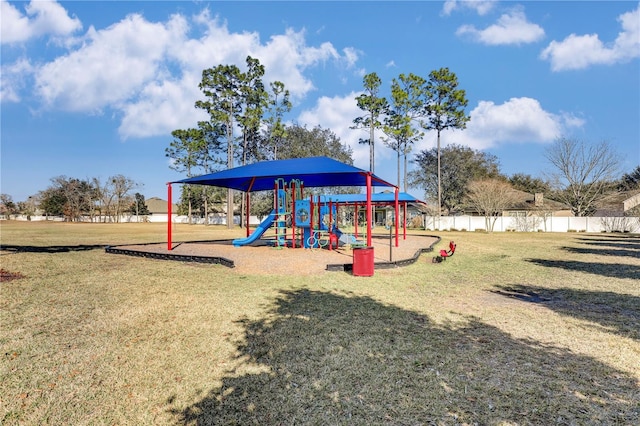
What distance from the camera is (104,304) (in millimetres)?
5555

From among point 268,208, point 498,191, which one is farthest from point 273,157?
point 498,191

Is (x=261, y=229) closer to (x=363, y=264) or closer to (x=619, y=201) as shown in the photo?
(x=363, y=264)

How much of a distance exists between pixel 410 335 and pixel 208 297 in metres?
3.58

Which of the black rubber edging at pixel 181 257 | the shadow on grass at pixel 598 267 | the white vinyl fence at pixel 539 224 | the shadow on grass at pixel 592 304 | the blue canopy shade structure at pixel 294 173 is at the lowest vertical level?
the shadow on grass at pixel 592 304

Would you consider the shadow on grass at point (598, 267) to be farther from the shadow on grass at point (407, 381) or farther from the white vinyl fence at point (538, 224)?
the white vinyl fence at point (538, 224)

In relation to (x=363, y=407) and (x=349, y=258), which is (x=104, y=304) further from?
(x=349, y=258)

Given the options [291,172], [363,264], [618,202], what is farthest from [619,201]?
[363,264]

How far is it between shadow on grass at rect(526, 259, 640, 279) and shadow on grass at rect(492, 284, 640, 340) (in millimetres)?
2911

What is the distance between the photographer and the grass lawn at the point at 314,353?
2.72 metres

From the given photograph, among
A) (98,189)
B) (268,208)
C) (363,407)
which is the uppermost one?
(98,189)

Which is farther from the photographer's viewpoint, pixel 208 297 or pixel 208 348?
pixel 208 297

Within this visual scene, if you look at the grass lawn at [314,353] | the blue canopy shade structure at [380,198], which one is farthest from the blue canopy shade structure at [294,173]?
the grass lawn at [314,353]

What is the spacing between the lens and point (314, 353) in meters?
3.75

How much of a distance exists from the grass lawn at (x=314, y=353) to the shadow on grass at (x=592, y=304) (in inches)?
1.6
